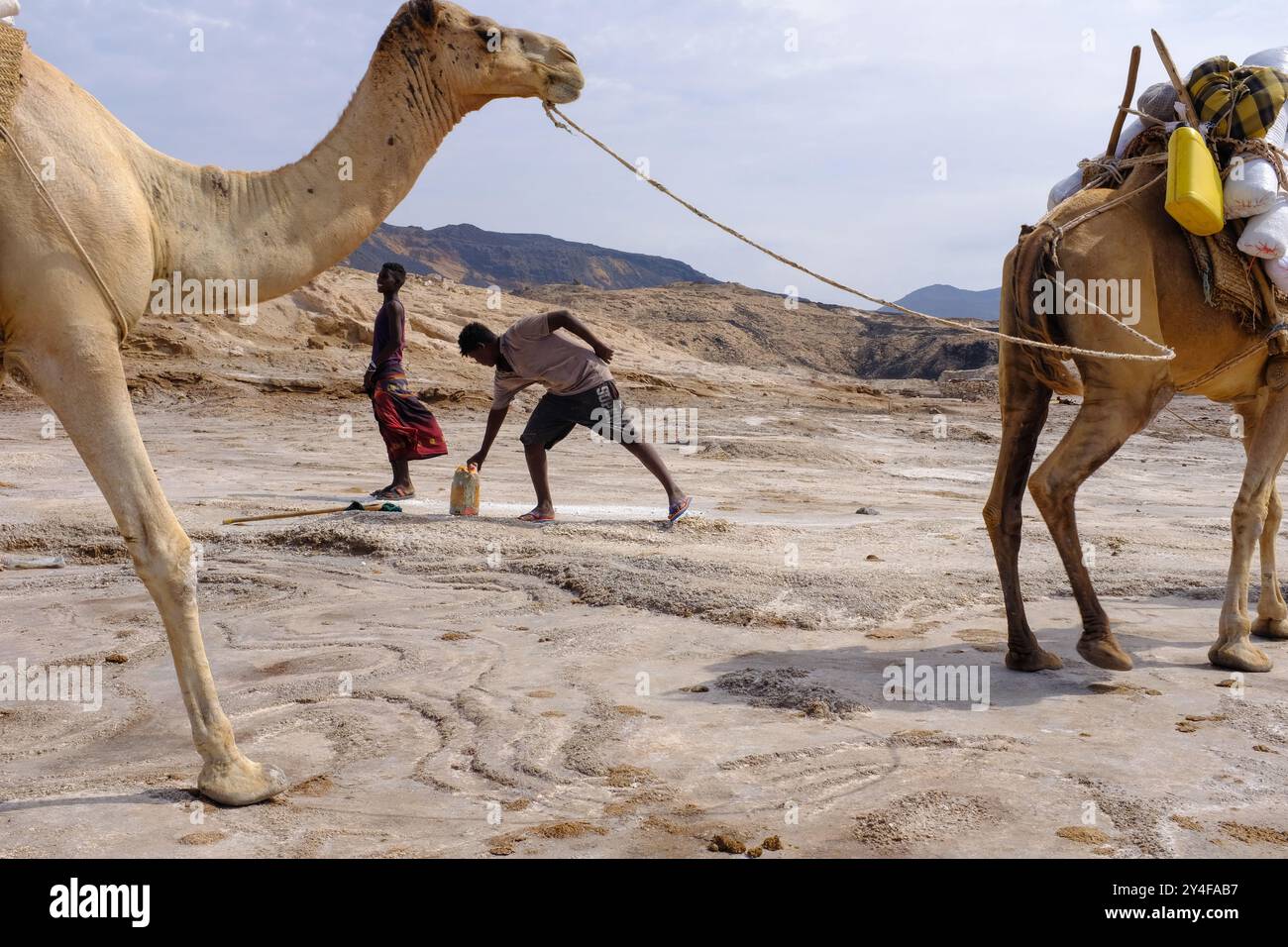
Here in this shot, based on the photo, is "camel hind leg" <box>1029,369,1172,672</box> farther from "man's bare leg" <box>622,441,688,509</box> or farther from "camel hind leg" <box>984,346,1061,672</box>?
"man's bare leg" <box>622,441,688,509</box>

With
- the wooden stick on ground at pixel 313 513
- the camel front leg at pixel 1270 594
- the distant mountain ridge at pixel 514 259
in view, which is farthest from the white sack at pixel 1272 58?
the distant mountain ridge at pixel 514 259

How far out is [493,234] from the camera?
98.8 meters

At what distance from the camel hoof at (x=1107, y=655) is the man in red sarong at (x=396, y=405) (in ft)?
20.0

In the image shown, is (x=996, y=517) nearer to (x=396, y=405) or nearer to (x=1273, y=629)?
(x=1273, y=629)

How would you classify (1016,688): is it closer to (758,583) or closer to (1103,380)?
(1103,380)

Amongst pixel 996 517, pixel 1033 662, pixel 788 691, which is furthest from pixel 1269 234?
pixel 788 691

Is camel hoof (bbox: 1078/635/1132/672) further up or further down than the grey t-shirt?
further down

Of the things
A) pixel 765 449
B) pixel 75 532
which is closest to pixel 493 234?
pixel 765 449

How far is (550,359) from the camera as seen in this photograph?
9.14 meters

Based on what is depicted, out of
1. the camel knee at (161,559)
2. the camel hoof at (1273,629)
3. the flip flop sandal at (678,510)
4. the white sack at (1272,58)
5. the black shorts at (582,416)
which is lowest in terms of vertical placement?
the camel hoof at (1273,629)

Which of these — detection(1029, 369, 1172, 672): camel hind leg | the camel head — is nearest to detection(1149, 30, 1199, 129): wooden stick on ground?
detection(1029, 369, 1172, 672): camel hind leg

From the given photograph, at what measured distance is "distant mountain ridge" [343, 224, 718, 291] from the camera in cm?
7900

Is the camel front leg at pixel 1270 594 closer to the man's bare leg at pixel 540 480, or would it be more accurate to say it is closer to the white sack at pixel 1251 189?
the white sack at pixel 1251 189

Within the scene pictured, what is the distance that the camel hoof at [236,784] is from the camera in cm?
360
